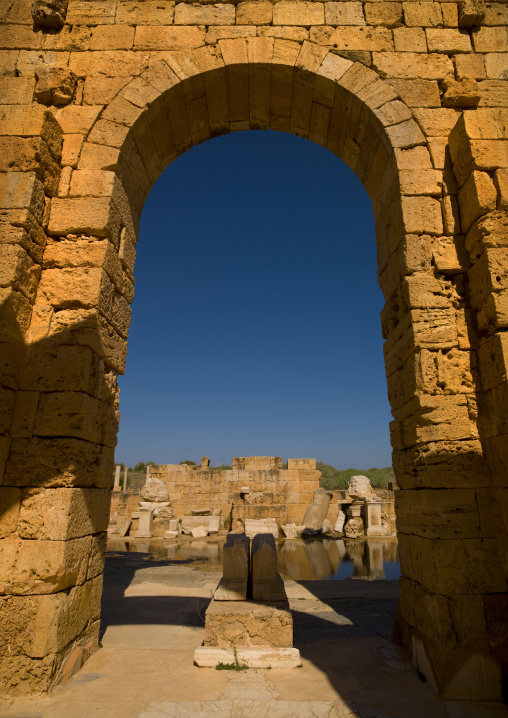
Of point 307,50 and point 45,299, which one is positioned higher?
point 307,50

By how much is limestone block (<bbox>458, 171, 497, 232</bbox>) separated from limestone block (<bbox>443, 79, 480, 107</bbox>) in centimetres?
105

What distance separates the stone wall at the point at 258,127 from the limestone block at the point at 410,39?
3cm

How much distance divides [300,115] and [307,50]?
2.23 feet

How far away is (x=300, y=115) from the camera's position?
17.0 ft

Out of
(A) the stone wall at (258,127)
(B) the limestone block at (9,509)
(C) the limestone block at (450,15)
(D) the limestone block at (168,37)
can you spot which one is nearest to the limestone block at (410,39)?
(A) the stone wall at (258,127)

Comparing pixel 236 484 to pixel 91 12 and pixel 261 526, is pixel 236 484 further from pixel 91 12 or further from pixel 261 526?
pixel 91 12

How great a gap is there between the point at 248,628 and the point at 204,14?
6115mm

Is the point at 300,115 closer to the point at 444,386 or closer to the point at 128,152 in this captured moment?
the point at 128,152

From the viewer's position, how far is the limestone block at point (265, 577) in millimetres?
4051

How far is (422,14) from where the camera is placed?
4.70m

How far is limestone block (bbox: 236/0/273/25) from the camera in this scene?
4.73 m

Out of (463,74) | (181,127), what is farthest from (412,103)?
(181,127)

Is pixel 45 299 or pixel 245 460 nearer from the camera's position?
pixel 45 299

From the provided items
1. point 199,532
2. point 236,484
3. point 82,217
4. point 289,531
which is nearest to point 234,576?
point 82,217
